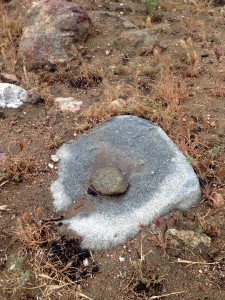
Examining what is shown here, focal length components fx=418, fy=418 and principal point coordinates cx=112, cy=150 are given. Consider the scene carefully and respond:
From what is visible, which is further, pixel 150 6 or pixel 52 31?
pixel 150 6

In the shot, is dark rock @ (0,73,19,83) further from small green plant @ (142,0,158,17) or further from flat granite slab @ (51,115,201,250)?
small green plant @ (142,0,158,17)

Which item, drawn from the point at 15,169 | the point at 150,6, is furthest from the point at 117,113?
the point at 150,6

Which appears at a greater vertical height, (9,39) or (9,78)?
(9,39)

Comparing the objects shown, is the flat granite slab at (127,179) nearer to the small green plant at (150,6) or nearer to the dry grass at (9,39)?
the dry grass at (9,39)

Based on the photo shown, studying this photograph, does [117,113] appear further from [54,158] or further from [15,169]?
[15,169]

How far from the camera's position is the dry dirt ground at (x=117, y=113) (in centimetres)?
277

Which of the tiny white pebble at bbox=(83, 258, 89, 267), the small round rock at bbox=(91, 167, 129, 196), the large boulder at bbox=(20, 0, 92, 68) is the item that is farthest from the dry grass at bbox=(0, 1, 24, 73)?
the tiny white pebble at bbox=(83, 258, 89, 267)

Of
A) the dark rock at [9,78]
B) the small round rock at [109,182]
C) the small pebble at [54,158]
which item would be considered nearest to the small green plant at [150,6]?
the dark rock at [9,78]

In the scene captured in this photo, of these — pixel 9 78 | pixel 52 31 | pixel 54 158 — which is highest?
pixel 52 31

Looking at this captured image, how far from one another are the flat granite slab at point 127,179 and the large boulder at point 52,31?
4.55ft

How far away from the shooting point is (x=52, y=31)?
189 inches

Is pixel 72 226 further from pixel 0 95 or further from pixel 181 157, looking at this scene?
pixel 0 95

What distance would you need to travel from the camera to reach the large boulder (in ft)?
15.4

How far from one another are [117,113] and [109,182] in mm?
911
